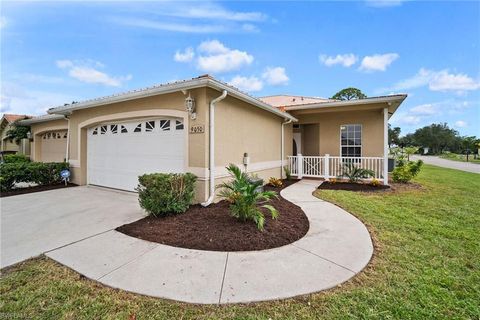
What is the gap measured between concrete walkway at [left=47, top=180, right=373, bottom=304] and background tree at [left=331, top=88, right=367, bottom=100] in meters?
29.2

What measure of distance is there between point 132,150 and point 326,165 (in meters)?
8.11

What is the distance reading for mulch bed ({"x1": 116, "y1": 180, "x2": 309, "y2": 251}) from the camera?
3.59 metres

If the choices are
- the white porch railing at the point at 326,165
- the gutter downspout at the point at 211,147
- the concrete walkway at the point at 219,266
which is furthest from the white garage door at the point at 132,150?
the white porch railing at the point at 326,165

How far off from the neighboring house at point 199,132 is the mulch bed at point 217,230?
3.76 feet

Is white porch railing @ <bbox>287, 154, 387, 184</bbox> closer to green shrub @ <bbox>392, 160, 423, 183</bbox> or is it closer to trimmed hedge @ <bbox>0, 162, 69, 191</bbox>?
green shrub @ <bbox>392, 160, 423, 183</bbox>

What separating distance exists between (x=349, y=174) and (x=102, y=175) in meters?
10.3

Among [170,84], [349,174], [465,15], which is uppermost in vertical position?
[465,15]

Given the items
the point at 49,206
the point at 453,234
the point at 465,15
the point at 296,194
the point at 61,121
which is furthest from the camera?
the point at 61,121

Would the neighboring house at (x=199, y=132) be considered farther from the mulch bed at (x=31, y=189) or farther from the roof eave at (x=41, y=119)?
the mulch bed at (x=31, y=189)

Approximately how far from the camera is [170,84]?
18.3ft

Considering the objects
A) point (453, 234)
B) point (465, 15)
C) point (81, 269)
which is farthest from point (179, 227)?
point (465, 15)

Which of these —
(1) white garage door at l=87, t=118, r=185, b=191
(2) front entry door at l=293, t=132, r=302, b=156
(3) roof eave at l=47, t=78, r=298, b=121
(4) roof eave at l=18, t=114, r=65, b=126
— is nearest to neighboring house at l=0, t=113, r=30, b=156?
(4) roof eave at l=18, t=114, r=65, b=126

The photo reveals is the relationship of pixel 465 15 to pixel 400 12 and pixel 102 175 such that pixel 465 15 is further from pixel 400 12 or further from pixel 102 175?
pixel 102 175

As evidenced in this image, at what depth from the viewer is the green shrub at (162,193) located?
4.68 metres
